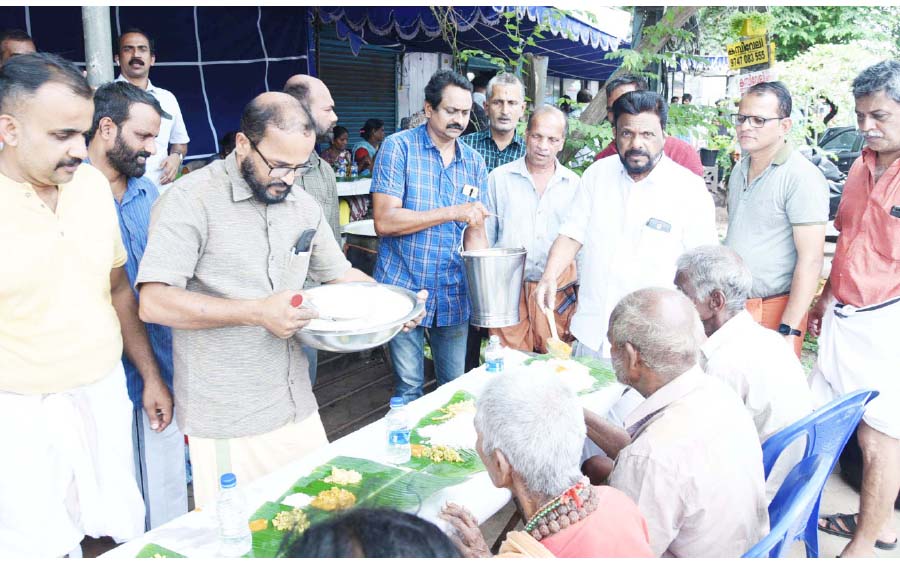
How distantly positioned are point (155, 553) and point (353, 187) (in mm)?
5460

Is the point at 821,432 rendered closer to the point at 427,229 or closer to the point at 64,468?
the point at 427,229

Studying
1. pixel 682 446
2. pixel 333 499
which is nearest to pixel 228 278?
pixel 333 499

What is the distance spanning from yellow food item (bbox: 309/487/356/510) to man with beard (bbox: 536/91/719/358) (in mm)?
1598

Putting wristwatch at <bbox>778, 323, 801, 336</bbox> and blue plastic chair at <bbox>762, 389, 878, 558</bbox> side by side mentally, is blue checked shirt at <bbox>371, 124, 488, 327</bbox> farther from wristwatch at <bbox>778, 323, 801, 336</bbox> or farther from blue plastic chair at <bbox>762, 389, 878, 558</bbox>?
blue plastic chair at <bbox>762, 389, 878, 558</bbox>

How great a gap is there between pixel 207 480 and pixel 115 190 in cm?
134

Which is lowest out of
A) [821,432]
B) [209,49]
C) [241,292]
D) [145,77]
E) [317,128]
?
[821,432]

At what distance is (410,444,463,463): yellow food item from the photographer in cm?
230

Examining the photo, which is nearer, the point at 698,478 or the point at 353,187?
the point at 698,478

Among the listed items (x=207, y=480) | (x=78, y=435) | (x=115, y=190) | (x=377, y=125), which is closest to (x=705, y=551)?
(x=207, y=480)

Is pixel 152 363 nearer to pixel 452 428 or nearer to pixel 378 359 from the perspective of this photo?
pixel 452 428

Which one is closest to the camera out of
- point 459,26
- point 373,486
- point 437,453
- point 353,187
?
point 373,486

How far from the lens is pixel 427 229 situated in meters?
3.57

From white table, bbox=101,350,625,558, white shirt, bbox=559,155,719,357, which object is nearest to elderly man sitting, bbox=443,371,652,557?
white table, bbox=101,350,625,558

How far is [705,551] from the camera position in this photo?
6.12 ft
